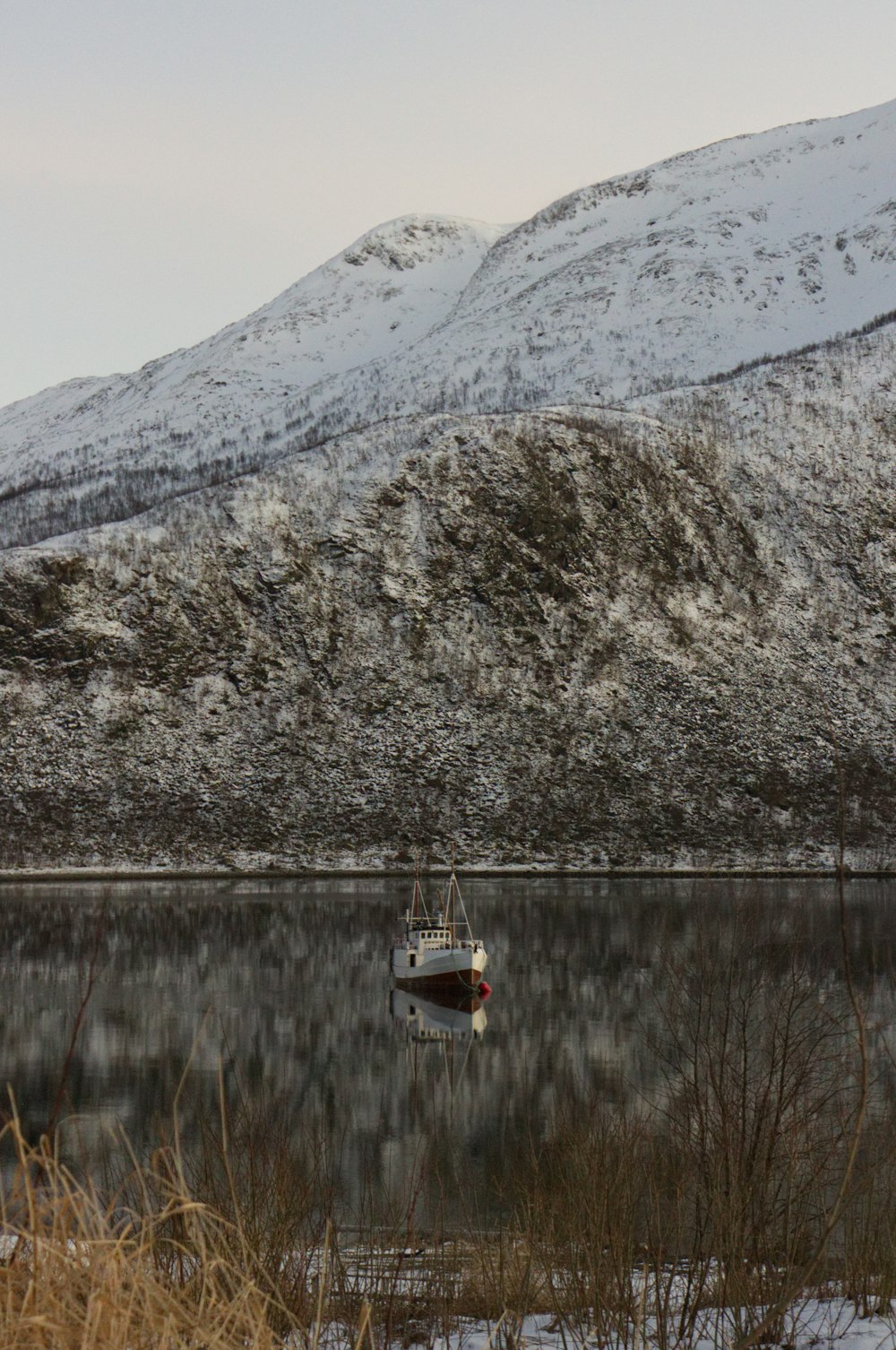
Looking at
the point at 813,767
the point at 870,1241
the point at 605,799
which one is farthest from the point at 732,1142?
the point at 813,767

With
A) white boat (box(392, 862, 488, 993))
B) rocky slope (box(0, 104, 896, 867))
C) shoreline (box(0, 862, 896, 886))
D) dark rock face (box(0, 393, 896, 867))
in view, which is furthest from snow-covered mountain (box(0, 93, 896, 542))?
white boat (box(392, 862, 488, 993))

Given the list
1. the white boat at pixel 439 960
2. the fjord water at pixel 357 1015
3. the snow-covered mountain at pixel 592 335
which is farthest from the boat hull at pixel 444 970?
the snow-covered mountain at pixel 592 335

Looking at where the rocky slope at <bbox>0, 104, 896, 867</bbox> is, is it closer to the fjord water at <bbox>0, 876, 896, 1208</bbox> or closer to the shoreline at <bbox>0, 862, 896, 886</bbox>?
the shoreline at <bbox>0, 862, 896, 886</bbox>

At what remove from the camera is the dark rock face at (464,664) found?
8912 centimetres

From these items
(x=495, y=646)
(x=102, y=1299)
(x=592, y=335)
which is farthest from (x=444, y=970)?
(x=592, y=335)

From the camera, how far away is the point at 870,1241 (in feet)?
41.4

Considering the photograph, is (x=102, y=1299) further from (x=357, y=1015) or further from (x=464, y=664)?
(x=464, y=664)

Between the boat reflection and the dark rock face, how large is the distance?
4534 centimetres

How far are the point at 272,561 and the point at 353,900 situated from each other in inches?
1982

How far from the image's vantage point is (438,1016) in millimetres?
35188

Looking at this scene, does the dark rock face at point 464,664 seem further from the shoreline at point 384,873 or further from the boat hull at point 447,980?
the boat hull at point 447,980

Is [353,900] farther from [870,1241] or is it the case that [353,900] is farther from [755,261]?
[755,261]

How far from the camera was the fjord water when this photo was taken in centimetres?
2081

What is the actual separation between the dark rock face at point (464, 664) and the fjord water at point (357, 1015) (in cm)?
2855
